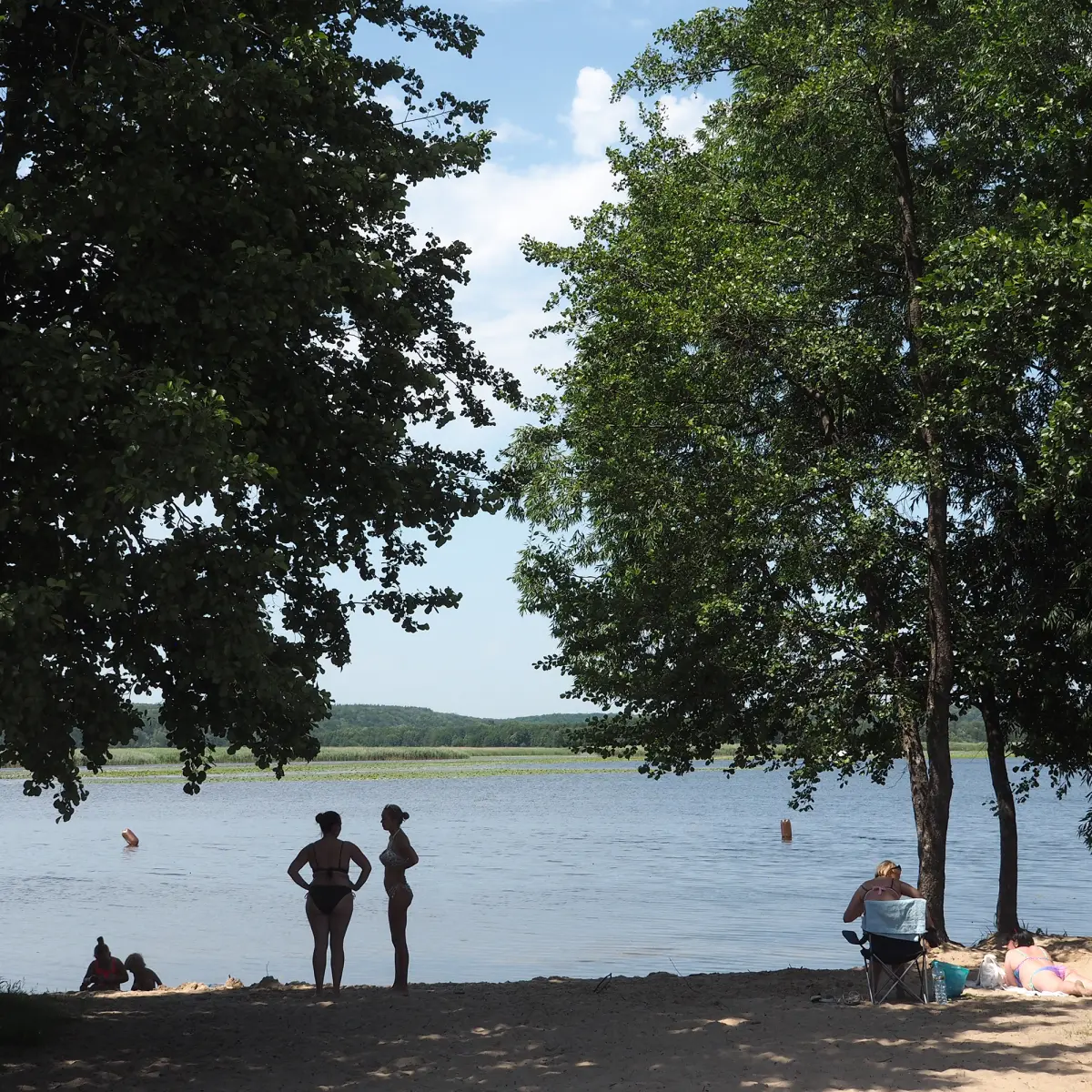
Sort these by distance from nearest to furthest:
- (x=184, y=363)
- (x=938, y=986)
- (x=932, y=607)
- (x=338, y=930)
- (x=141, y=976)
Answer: (x=184, y=363)
(x=938, y=986)
(x=338, y=930)
(x=932, y=607)
(x=141, y=976)

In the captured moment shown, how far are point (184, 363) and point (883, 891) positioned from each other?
7.80 meters

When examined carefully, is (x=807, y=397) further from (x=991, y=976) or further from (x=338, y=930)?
(x=338, y=930)

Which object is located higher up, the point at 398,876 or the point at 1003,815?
the point at 398,876

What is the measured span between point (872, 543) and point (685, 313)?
3.37 m

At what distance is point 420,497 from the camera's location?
434 inches

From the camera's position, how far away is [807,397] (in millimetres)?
17406

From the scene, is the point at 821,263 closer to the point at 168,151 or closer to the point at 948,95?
the point at 948,95

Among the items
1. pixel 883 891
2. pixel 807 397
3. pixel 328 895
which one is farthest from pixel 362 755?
pixel 883 891

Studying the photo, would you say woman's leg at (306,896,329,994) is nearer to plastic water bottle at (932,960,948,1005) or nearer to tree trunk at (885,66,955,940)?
plastic water bottle at (932,960,948,1005)

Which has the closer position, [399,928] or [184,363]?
[184,363]

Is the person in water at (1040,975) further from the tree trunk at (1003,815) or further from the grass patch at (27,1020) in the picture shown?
the grass patch at (27,1020)

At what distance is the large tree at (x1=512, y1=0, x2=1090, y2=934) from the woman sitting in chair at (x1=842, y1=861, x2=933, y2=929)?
119 inches

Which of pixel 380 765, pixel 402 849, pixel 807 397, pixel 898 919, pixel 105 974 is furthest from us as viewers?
pixel 380 765

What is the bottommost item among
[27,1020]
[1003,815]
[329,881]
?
[27,1020]
